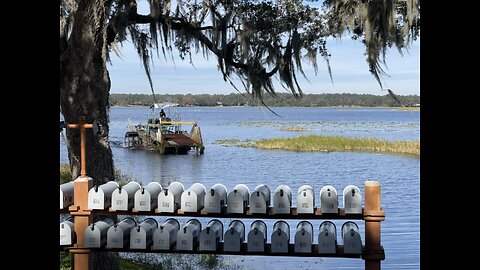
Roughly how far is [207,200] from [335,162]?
16.1 metres

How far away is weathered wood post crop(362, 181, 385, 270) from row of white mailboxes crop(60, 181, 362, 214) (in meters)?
0.05

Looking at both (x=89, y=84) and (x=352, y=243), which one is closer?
(x=352, y=243)

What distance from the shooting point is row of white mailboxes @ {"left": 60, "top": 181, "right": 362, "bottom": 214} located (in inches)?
114

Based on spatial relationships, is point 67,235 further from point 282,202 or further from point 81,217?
point 282,202

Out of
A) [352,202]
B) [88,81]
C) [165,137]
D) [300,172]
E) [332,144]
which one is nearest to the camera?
[352,202]

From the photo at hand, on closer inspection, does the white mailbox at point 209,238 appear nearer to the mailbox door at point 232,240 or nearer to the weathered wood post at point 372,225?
the mailbox door at point 232,240

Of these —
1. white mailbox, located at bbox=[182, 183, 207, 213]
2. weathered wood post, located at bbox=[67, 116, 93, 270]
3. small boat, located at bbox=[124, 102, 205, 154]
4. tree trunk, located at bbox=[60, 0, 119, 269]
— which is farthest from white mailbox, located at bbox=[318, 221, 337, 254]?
small boat, located at bbox=[124, 102, 205, 154]

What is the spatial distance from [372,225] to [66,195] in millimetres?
1373

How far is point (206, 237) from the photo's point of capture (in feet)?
9.73

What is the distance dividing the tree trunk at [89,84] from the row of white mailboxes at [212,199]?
125cm

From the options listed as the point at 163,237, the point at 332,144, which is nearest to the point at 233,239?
the point at 163,237

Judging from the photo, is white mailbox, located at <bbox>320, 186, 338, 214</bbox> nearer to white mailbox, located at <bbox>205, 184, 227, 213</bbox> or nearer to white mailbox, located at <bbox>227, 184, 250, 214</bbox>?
white mailbox, located at <bbox>227, 184, 250, 214</bbox>
